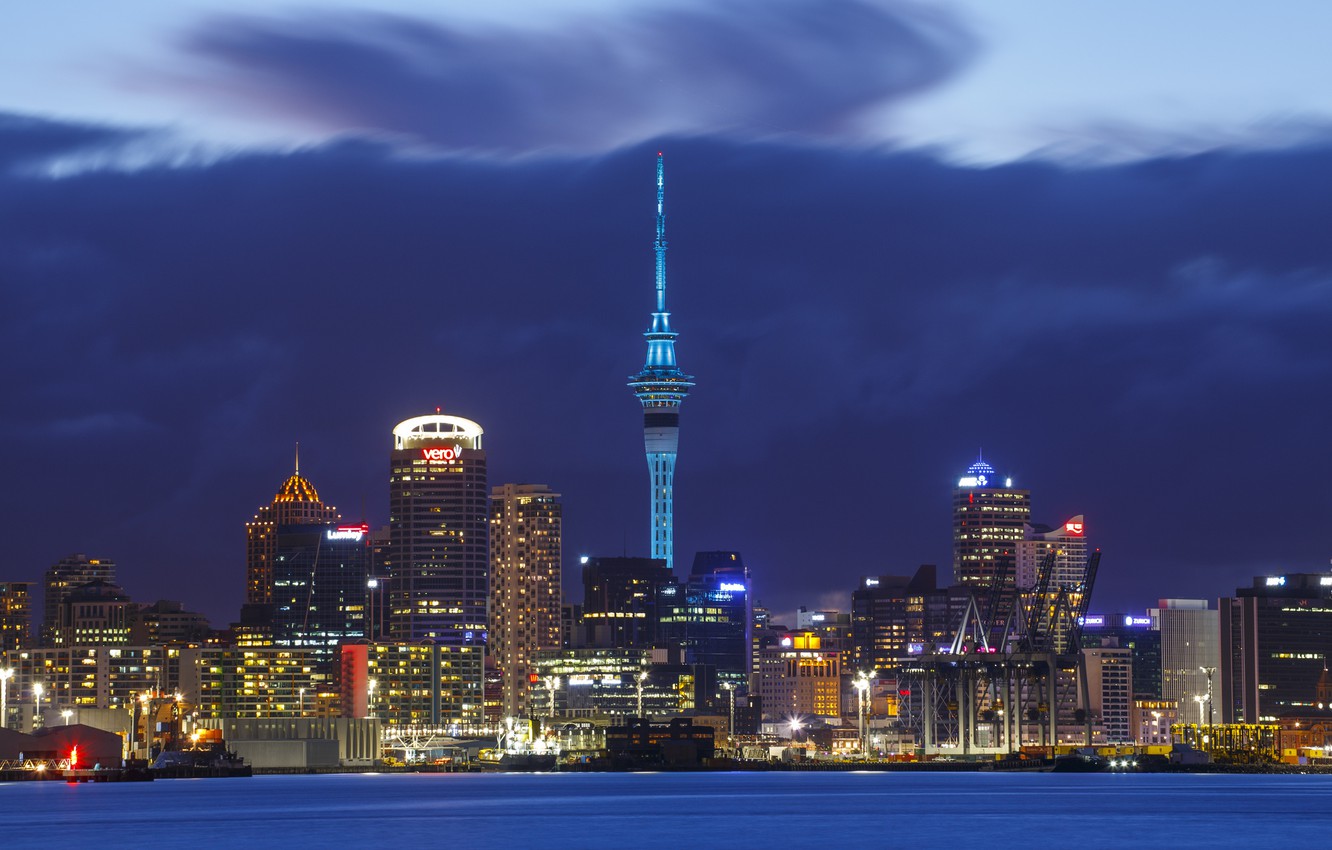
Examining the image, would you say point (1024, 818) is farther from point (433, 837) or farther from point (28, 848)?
point (28, 848)

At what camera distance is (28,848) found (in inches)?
5773

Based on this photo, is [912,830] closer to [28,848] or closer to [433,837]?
[433,837]

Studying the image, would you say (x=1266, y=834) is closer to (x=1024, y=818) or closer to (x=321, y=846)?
(x=1024, y=818)

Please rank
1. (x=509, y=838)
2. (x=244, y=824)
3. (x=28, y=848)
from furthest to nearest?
(x=244, y=824), (x=509, y=838), (x=28, y=848)

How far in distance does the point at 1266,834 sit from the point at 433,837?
185ft

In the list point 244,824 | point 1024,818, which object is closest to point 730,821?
point 1024,818

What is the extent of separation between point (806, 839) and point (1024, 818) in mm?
32847

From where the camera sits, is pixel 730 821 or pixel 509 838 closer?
pixel 509 838

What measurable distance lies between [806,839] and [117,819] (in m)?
54.8

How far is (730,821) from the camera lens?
176875 mm

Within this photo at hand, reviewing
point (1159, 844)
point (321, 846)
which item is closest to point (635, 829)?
point (321, 846)

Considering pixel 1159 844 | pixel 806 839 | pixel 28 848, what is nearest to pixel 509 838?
pixel 806 839

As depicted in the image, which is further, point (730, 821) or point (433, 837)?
point (730, 821)

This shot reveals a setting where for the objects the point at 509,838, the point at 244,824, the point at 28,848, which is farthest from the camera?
the point at 244,824
